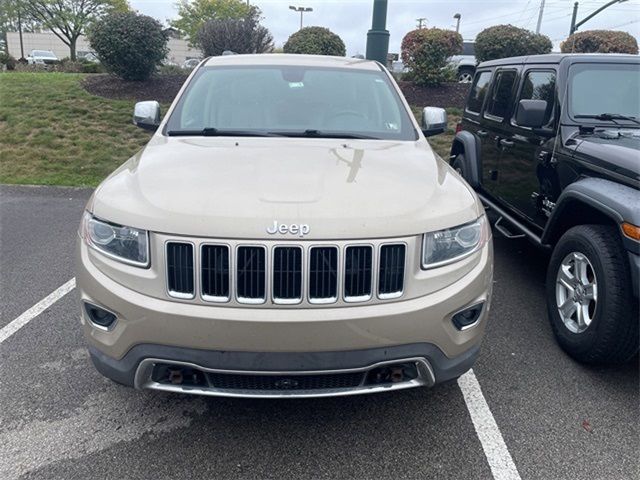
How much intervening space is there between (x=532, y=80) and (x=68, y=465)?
4543 mm

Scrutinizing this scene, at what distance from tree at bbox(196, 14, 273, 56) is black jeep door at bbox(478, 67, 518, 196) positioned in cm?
A: 908

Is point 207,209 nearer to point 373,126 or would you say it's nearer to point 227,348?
point 227,348

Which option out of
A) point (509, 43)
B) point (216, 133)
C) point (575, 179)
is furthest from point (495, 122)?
point (509, 43)

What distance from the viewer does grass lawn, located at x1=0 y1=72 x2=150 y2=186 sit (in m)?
8.65

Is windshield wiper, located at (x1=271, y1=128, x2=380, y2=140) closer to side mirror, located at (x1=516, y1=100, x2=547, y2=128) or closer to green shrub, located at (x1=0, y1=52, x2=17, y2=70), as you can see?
side mirror, located at (x1=516, y1=100, x2=547, y2=128)

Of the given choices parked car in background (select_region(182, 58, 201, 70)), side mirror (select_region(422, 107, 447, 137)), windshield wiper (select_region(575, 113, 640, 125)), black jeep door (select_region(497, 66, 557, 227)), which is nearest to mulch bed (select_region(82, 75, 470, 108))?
parked car in background (select_region(182, 58, 201, 70))

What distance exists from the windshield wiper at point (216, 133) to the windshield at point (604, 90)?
2419 millimetres

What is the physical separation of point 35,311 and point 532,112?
13.4 feet

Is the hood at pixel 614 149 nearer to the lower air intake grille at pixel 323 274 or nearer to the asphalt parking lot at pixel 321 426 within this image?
the asphalt parking lot at pixel 321 426

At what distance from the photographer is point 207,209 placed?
228cm

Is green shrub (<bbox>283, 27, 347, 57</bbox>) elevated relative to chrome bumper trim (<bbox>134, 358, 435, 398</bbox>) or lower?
elevated

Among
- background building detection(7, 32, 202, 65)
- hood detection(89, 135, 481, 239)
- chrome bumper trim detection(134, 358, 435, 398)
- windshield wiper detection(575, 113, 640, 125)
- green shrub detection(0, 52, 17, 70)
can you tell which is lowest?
chrome bumper trim detection(134, 358, 435, 398)

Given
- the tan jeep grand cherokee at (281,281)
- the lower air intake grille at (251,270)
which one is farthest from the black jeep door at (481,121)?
the lower air intake grille at (251,270)

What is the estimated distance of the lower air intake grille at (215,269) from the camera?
2.20m
